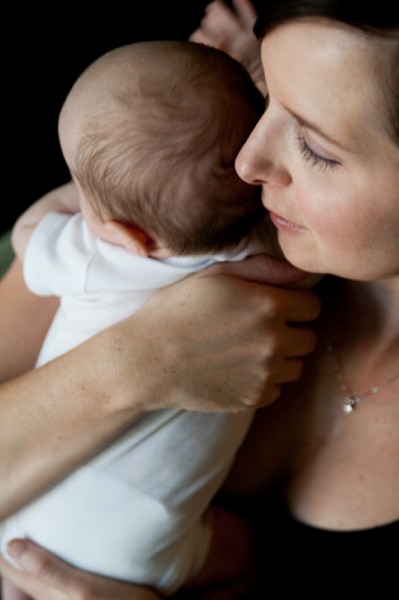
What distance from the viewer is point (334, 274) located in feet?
3.82

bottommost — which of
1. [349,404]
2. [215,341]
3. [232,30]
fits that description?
[349,404]

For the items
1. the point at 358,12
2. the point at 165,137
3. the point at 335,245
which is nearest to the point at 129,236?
the point at 165,137

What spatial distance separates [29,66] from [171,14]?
0.32 metres

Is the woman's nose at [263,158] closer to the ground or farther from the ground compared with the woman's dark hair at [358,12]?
closer to the ground

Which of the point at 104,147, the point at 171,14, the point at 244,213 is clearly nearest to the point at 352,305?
the point at 244,213

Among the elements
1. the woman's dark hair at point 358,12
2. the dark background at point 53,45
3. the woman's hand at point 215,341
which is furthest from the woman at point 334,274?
the dark background at point 53,45

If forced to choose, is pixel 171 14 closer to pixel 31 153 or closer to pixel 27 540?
pixel 31 153

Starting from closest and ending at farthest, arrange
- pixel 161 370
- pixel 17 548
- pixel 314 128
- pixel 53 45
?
pixel 314 128, pixel 161 370, pixel 17 548, pixel 53 45

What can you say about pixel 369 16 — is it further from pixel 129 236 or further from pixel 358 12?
pixel 129 236

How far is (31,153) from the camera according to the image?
5.78 feet

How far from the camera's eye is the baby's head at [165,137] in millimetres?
A: 1046

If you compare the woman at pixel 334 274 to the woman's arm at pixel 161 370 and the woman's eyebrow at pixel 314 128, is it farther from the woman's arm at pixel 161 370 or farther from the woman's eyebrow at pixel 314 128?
the woman's arm at pixel 161 370

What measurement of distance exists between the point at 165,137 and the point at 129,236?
0.52 ft

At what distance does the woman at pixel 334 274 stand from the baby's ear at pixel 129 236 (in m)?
0.19
